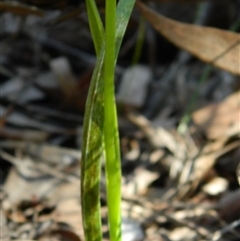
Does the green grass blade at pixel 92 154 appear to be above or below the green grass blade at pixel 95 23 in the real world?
below

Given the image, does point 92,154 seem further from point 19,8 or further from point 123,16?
point 19,8

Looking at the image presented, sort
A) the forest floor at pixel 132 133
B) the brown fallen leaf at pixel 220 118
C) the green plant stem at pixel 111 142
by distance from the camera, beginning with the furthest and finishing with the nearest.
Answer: the brown fallen leaf at pixel 220 118, the forest floor at pixel 132 133, the green plant stem at pixel 111 142

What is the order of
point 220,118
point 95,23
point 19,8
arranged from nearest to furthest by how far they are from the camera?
point 95,23 → point 19,8 → point 220,118

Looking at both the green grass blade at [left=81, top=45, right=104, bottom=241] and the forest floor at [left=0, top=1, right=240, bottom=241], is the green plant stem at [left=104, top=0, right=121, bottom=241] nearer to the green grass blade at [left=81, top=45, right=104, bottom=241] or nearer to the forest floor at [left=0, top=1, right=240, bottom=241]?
the green grass blade at [left=81, top=45, right=104, bottom=241]

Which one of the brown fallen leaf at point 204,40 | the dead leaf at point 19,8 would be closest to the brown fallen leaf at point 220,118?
the brown fallen leaf at point 204,40

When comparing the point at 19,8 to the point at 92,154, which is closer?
the point at 92,154

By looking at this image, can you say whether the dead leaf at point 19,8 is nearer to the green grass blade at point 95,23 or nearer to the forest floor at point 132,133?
the forest floor at point 132,133

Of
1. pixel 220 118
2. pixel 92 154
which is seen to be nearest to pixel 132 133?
pixel 220 118
